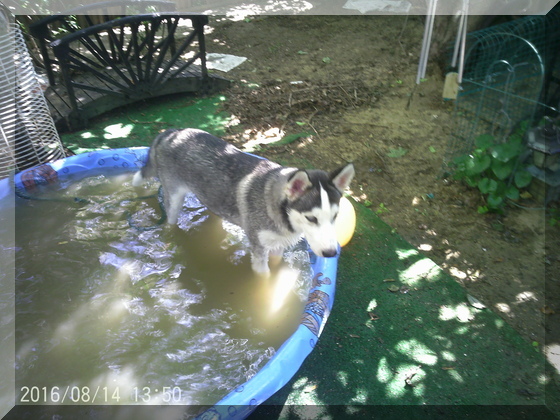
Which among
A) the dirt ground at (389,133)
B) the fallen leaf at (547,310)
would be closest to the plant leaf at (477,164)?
the dirt ground at (389,133)

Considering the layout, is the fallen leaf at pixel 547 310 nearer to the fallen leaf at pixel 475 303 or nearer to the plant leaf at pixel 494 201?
the fallen leaf at pixel 475 303

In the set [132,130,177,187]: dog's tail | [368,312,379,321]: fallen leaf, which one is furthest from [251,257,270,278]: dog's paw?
[132,130,177,187]: dog's tail

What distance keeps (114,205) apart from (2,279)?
157cm

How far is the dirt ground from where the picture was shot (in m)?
4.69

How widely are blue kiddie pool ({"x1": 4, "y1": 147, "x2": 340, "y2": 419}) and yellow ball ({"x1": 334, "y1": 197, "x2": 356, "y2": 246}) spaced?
0.43 metres

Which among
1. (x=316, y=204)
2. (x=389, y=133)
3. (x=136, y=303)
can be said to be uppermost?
(x=316, y=204)

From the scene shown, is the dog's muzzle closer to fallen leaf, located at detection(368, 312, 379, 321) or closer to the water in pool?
the water in pool

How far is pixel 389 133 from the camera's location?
7074 millimetres

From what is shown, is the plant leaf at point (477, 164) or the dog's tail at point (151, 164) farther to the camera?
the plant leaf at point (477, 164)

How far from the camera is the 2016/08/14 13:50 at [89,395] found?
3.35 metres

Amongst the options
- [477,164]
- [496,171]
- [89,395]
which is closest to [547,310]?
[496,171]

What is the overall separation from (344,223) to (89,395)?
3.08 m

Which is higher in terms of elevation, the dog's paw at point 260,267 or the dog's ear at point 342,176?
the dog's ear at point 342,176

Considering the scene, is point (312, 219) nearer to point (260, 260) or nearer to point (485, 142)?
point (260, 260)
